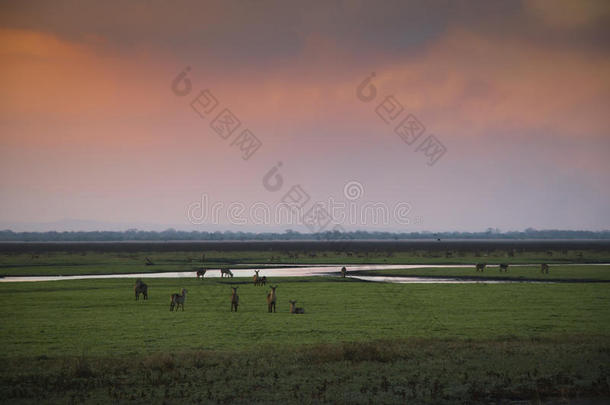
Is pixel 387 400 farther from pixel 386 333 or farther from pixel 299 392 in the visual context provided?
pixel 386 333

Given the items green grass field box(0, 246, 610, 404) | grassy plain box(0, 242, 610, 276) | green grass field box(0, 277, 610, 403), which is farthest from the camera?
grassy plain box(0, 242, 610, 276)

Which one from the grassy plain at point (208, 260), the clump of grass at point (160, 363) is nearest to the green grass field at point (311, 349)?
the clump of grass at point (160, 363)

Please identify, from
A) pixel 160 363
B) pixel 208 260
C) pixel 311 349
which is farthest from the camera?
pixel 208 260

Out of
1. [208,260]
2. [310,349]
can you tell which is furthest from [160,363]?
[208,260]

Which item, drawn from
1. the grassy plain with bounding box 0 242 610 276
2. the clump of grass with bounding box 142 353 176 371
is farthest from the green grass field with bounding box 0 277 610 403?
the grassy plain with bounding box 0 242 610 276

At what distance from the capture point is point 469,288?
4341 centimetres

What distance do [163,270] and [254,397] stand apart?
197 ft

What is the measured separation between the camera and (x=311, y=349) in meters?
20.2

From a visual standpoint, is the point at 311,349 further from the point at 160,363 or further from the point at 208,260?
the point at 208,260

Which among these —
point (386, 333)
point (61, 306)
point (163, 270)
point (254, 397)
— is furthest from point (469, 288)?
point (163, 270)

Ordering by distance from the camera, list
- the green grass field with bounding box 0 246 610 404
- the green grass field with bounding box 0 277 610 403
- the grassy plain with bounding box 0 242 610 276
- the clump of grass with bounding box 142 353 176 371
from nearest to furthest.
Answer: the green grass field with bounding box 0 246 610 404
the green grass field with bounding box 0 277 610 403
the clump of grass with bounding box 142 353 176 371
the grassy plain with bounding box 0 242 610 276

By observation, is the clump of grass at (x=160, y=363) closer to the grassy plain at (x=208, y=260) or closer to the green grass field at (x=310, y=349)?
the green grass field at (x=310, y=349)

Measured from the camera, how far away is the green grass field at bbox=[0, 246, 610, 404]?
15273 mm

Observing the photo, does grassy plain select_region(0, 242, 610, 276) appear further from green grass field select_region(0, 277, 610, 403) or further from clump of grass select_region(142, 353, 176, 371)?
clump of grass select_region(142, 353, 176, 371)
